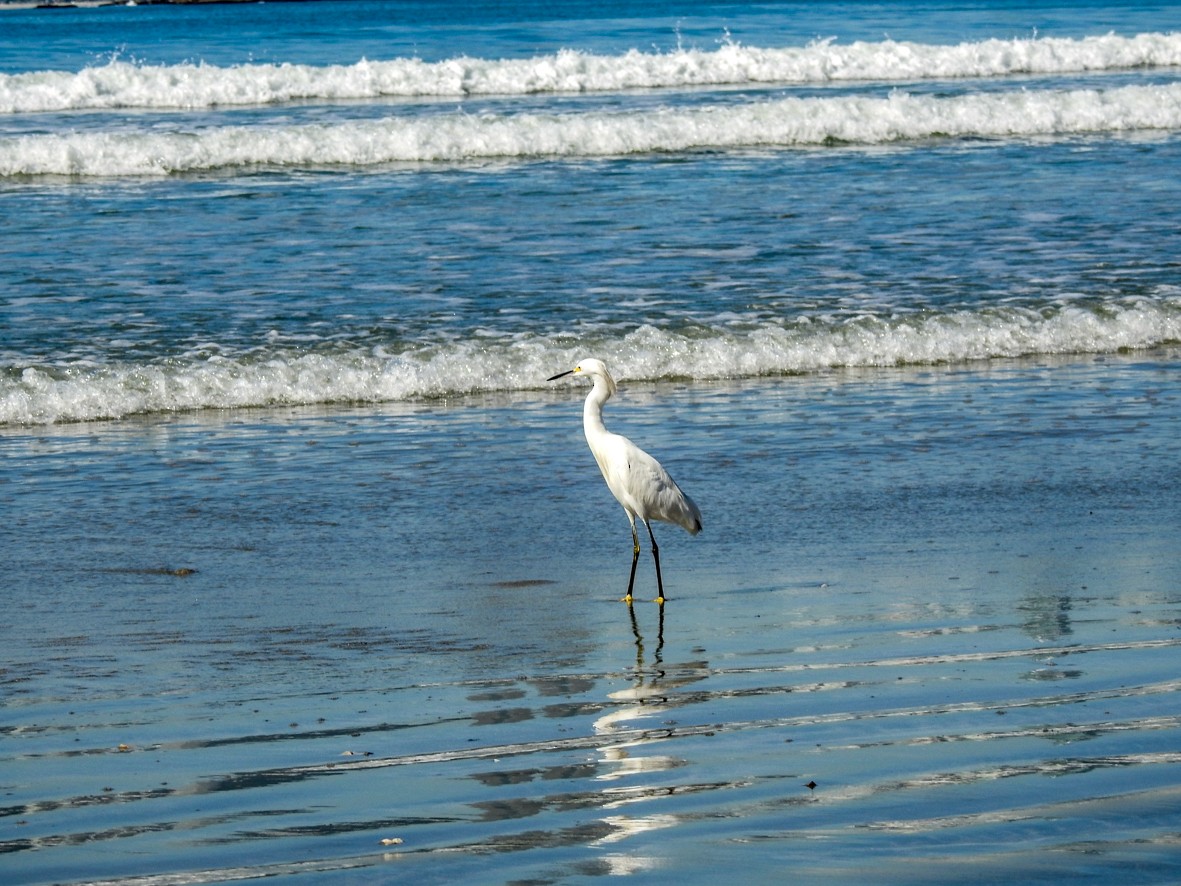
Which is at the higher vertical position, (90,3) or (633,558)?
(90,3)

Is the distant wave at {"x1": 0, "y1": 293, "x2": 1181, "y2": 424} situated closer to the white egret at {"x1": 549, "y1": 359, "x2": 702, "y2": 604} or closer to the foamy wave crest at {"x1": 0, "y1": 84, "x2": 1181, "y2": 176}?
the white egret at {"x1": 549, "y1": 359, "x2": 702, "y2": 604}

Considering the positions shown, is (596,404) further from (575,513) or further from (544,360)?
(544,360)

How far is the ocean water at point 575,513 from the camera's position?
375 cm

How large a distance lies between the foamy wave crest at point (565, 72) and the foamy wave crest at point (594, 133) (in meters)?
5.81

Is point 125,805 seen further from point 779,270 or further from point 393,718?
point 779,270

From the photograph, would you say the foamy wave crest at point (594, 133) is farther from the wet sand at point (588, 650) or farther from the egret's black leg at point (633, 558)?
the egret's black leg at point (633, 558)

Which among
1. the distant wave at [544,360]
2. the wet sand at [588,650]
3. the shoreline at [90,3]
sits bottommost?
the wet sand at [588,650]

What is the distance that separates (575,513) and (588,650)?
206cm

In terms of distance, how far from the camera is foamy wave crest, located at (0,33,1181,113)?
90.5ft

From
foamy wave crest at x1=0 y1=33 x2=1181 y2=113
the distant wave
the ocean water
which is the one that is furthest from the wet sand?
foamy wave crest at x1=0 y1=33 x2=1181 y2=113

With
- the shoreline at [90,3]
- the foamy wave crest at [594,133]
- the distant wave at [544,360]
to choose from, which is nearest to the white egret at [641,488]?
the distant wave at [544,360]

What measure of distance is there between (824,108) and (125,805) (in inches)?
789

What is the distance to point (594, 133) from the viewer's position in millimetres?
21203

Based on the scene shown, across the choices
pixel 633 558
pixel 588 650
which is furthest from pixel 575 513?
pixel 588 650
